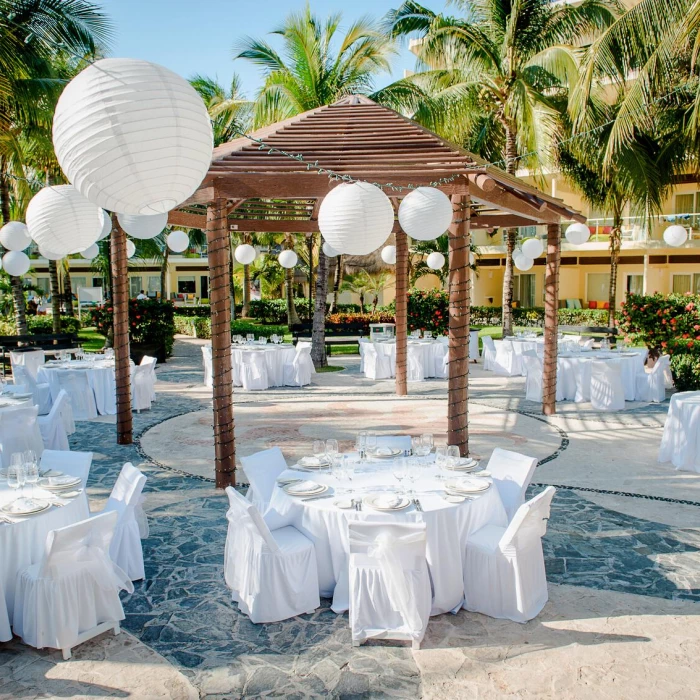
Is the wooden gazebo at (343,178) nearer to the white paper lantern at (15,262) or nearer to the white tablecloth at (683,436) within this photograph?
the white tablecloth at (683,436)

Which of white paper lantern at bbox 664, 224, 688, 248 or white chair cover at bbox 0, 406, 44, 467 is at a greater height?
white paper lantern at bbox 664, 224, 688, 248

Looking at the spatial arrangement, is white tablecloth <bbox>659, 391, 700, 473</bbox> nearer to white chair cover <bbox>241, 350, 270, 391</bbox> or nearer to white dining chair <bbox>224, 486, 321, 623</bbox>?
white dining chair <bbox>224, 486, 321, 623</bbox>

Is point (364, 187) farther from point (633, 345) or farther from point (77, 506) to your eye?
point (633, 345)

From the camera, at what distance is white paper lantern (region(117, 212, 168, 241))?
8309 mm

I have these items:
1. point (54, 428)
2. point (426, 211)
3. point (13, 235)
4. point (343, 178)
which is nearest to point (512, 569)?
point (426, 211)

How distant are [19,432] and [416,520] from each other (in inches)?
232

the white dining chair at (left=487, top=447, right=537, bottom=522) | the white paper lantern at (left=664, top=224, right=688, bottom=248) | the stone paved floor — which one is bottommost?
the stone paved floor

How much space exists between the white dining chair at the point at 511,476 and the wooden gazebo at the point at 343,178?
7.35 feet

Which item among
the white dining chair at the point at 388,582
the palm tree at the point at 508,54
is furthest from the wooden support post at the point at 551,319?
the white dining chair at the point at 388,582

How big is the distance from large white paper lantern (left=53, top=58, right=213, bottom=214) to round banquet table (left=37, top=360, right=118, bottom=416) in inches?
343

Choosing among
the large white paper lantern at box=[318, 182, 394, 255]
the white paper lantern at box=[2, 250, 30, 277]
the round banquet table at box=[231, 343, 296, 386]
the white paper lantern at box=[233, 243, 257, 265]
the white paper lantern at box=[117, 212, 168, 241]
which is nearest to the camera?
the large white paper lantern at box=[318, 182, 394, 255]

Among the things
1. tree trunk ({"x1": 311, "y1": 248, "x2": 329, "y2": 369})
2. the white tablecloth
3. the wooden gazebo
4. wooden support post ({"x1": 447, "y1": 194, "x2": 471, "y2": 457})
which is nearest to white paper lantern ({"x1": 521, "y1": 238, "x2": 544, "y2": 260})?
tree trunk ({"x1": 311, "y1": 248, "x2": 329, "y2": 369})

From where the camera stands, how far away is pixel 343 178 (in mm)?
7445

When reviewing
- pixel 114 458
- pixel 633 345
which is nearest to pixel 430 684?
pixel 114 458
